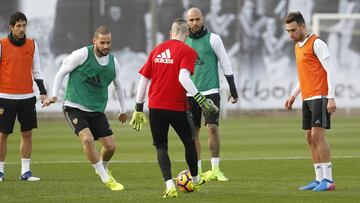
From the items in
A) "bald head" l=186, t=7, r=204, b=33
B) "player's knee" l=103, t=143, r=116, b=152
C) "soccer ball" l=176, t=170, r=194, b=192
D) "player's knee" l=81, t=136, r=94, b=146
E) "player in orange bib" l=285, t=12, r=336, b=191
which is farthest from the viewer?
"bald head" l=186, t=7, r=204, b=33

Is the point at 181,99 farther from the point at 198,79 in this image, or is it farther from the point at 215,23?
the point at 215,23

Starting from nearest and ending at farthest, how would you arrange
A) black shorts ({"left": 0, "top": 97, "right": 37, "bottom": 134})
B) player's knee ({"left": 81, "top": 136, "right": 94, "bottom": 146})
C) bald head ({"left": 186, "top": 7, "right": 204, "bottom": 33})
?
player's knee ({"left": 81, "top": 136, "right": 94, "bottom": 146}) < bald head ({"left": 186, "top": 7, "right": 204, "bottom": 33}) < black shorts ({"left": 0, "top": 97, "right": 37, "bottom": 134})

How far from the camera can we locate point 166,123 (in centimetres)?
1245

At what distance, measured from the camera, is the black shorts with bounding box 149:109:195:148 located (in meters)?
12.4

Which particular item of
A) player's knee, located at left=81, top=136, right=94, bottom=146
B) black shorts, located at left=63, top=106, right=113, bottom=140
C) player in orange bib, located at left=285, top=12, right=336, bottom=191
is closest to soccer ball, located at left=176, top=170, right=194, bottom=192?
player's knee, located at left=81, top=136, right=94, bottom=146

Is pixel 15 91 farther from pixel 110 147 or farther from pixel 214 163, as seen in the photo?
pixel 214 163

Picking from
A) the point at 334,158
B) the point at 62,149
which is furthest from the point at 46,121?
the point at 334,158

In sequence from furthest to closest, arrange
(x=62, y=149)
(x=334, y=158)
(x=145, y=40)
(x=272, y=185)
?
(x=145, y=40) → (x=62, y=149) → (x=334, y=158) → (x=272, y=185)

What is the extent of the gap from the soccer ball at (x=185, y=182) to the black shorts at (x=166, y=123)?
1.61 feet

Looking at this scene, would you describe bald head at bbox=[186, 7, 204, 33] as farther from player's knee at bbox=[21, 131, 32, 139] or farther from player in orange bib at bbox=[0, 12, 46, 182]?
player's knee at bbox=[21, 131, 32, 139]

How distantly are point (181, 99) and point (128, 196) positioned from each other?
138cm

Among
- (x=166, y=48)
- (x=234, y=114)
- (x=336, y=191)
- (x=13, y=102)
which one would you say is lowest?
(x=234, y=114)

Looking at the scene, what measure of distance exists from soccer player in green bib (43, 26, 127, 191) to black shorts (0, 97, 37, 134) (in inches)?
56.5

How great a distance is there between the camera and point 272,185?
1361 centimetres
